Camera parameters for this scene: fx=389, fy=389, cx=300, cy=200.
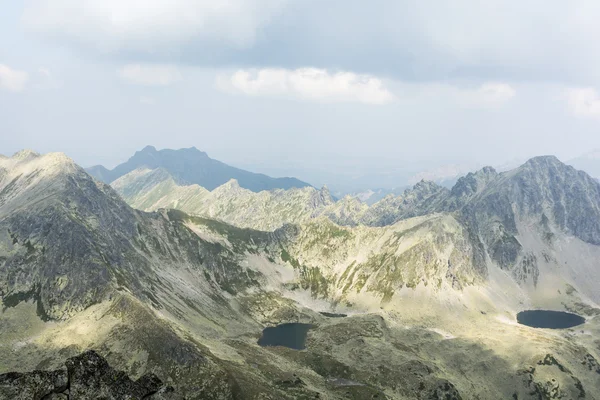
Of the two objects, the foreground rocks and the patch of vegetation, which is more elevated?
the foreground rocks

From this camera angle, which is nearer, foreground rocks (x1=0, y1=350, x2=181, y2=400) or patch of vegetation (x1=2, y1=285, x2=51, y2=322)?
foreground rocks (x1=0, y1=350, x2=181, y2=400)

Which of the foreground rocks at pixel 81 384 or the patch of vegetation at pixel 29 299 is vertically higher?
the foreground rocks at pixel 81 384

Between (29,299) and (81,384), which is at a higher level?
(81,384)

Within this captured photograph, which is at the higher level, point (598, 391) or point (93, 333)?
point (93, 333)

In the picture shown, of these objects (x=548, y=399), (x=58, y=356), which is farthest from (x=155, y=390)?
(x=548, y=399)

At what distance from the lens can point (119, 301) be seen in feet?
593

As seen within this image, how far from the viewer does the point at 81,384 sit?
84.8 feet

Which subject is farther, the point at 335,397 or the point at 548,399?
the point at 548,399

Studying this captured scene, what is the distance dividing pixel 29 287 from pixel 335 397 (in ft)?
535

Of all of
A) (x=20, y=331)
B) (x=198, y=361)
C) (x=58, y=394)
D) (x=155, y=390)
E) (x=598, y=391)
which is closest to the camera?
(x=58, y=394)

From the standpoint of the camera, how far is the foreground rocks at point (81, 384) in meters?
24.1

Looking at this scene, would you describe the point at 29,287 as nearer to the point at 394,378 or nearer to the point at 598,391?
the point at 394,378

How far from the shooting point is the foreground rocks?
24125mm

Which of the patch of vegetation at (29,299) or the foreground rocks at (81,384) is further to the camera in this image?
the patch of vegetation at (29,299)
